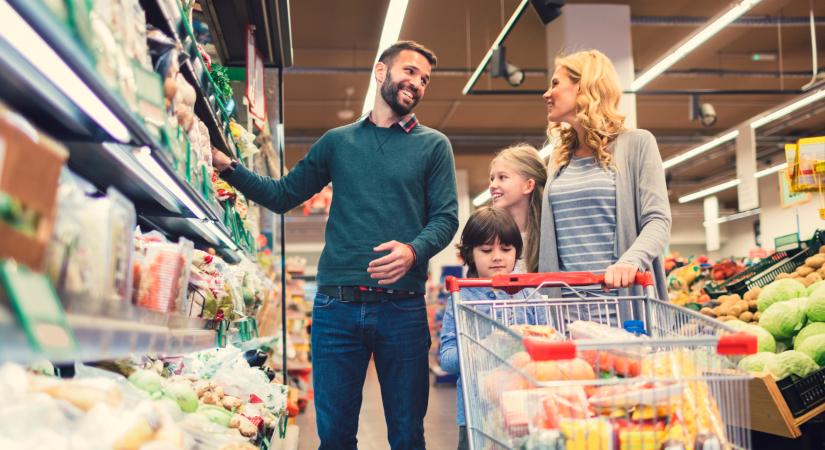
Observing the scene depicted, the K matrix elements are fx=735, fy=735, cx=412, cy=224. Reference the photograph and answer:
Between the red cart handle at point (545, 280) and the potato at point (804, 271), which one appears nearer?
the red cart handle at point (545, 280)

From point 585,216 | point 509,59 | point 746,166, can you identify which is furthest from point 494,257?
point 746,166

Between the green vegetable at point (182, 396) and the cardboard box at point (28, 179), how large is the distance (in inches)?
39.6

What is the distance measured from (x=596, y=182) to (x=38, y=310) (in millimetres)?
1902

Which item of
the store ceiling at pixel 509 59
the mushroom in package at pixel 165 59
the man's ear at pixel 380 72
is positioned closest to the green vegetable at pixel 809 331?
the man's ear at pixel 380 72

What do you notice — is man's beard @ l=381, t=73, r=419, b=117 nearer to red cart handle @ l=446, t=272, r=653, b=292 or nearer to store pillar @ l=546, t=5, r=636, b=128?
red cart handle @ l=446, t=272, r=653, b=292

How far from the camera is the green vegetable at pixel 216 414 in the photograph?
2049mm

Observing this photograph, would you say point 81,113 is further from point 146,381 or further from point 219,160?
point 219,160

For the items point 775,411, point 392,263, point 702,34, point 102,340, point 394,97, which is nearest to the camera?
point 102,340

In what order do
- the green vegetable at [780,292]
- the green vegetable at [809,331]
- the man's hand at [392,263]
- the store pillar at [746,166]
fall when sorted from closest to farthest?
the man's hand at [392,263] < the green vegetable at [809,331] < the green vegetable at [780,292] < the store pillar at [746,166]

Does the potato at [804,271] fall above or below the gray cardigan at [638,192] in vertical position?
below

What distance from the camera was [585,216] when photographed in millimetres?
2482

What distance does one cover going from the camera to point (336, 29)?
10.1 meters

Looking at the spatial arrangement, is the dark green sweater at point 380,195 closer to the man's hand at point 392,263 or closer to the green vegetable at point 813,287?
the man's hand at point 392,263

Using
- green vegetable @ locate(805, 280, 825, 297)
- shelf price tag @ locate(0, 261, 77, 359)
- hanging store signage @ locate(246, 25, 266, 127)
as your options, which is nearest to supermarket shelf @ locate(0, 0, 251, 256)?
shelf price tag @ locate(0, 261, 77, 359)
